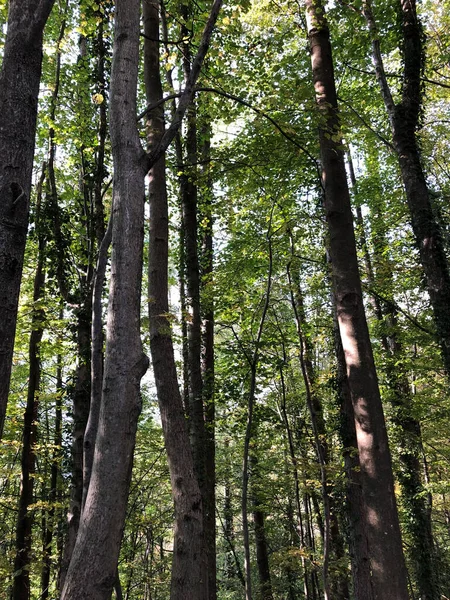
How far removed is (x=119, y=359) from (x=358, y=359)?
3123 millimetres

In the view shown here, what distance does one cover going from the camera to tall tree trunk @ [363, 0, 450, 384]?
6.84 meters

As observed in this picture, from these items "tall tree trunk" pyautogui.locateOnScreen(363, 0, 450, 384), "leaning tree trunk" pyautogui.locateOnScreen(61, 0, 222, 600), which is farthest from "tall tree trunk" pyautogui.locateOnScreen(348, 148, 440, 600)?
"leaning tree trunk" pyautogui.locateOnScreen(61, 0, 222, 600)

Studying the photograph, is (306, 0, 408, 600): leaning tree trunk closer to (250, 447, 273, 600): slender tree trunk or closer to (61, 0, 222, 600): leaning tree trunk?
(61, 0, 222, 600): leaning tree trunk

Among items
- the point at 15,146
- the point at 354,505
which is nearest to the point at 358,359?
the point at 354,505

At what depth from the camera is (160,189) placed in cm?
536

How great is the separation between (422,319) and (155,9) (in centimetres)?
899

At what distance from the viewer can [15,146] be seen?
89.8 inches

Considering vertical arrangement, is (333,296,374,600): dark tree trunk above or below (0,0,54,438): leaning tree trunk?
below

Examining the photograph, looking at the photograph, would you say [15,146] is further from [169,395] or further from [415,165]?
[415,165]

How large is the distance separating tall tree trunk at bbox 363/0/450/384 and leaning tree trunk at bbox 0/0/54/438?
19.7 feet

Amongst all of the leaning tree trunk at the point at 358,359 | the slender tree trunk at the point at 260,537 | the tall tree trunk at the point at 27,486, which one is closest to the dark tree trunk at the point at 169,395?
the leaning tree trunk at the point at 358,359

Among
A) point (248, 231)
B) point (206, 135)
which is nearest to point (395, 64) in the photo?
point (248, 231)

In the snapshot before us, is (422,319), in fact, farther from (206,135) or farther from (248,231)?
Answer: (206,135)

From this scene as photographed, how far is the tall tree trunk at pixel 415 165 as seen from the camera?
22.4ft
